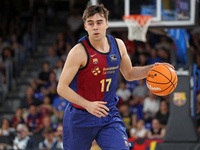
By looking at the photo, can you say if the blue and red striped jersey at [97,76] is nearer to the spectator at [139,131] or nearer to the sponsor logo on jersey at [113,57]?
the sponsor logo on jersey at [113,57]

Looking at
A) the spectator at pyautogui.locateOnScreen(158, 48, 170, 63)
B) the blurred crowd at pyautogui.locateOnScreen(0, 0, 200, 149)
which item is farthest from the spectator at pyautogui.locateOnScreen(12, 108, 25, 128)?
the spectator at pyautogui.locateOnScreen(158, 48, 170, 63)

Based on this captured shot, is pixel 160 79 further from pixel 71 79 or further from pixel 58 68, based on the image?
pixel 58 68

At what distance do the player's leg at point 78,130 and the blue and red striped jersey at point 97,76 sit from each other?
121 mm

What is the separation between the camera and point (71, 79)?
193 inches

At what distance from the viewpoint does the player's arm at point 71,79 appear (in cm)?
473

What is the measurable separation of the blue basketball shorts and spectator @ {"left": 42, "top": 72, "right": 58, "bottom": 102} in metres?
7.19

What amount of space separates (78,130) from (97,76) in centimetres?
68

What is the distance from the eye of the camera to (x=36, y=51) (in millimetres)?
15555

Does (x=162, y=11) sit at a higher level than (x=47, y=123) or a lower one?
higher

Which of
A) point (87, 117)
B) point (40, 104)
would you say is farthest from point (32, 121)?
point (87, 117)

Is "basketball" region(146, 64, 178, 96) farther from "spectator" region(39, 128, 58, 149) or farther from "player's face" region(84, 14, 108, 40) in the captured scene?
"spectator" region(39, 128, 58, 149)

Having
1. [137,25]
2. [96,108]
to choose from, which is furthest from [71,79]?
[137,25]

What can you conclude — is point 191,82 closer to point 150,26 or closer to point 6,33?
point 150,26

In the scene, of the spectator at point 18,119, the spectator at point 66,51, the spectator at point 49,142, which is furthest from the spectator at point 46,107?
the spectator at point 49,142
